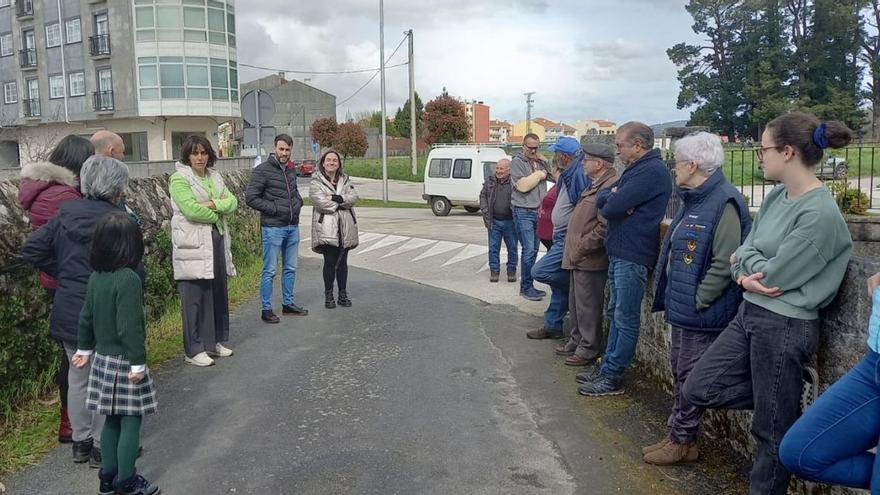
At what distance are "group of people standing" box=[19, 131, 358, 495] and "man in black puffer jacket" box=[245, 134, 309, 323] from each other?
3.58ft

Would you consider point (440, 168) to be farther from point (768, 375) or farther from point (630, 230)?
point (768, 375)

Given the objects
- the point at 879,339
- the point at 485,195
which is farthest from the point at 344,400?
the point at 485,195

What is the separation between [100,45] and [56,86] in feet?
17.0

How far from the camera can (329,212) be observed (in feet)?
26.4

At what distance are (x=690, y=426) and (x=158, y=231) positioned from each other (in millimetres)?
5737

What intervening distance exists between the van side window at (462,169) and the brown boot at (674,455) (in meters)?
20.1

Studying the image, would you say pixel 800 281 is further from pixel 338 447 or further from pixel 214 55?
pixel 214 55

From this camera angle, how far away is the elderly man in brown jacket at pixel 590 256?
5.75m

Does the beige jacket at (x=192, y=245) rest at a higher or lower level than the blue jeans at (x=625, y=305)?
higher

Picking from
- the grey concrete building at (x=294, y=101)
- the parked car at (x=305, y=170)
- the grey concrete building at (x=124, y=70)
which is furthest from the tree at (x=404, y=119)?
the parked car at (x=305, y=170)

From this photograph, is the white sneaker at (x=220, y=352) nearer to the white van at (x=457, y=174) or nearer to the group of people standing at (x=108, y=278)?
the group of people standing at (x=108, y=278)

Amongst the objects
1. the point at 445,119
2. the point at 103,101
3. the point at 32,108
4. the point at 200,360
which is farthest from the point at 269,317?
the point at 445,119

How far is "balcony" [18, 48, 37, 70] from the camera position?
154 ft

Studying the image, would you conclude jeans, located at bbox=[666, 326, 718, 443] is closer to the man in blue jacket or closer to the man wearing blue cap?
the man in blue jacket
